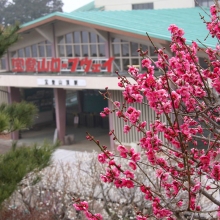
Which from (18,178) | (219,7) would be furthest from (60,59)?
(219,7)

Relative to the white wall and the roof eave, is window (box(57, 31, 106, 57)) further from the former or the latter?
the white wall

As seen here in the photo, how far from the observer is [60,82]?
63.4 feet

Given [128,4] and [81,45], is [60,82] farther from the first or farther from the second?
[128,4]

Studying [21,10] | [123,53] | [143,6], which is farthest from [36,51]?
[21,10]

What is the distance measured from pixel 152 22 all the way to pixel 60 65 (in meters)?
4.25

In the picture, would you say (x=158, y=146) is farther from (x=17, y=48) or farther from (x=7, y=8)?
(x=7, y=8)

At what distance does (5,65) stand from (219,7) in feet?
64.7

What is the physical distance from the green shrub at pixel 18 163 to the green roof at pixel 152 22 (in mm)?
7908

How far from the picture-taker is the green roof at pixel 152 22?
54.7 feet

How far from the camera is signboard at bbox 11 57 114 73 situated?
18766 mm

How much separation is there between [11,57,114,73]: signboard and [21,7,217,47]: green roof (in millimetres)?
1527

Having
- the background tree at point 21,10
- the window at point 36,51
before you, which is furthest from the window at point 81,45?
the background tree at point 21,10

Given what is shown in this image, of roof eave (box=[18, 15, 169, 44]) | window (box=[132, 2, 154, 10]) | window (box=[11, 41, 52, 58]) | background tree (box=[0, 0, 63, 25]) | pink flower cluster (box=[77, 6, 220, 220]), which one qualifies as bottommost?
pink flower cluster (box=[77, 6, 220, 220])

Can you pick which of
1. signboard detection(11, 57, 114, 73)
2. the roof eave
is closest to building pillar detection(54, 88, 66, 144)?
signboard detection(11, 57, 114, 73)
